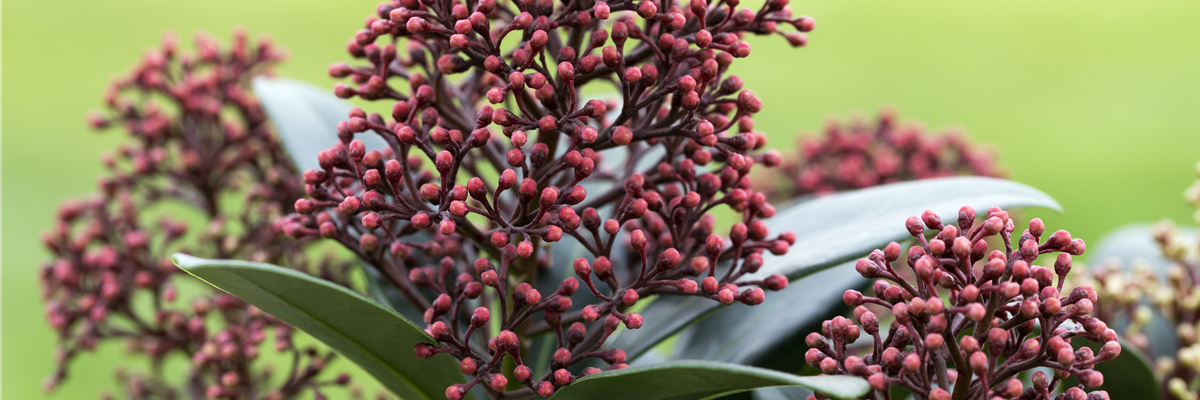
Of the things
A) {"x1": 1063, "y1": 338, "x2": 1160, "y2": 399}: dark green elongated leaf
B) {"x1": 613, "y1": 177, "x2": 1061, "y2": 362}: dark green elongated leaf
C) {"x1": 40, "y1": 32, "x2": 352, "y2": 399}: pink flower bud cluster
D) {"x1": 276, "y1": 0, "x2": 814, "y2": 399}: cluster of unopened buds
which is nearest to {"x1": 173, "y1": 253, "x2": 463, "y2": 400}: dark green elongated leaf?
{"x1": 276, "y1": 0, "x2": 814, "y2": 399}: cluster of unopened buds

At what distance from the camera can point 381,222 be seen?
647 mm

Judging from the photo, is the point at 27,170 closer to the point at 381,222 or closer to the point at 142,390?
the point at 142,390

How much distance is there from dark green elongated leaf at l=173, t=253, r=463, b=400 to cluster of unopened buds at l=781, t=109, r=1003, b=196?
2.54 feet

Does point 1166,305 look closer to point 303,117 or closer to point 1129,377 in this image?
point 1129,377

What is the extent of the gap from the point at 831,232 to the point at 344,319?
0.43m

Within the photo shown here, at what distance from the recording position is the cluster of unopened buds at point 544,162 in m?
0.63

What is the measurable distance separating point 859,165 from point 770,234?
1.79 ft

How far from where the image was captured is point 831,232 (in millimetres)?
764

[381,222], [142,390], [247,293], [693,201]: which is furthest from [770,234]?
[142,390]

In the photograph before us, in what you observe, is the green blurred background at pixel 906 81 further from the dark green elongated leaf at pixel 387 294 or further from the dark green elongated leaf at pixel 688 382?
the dark green elongated leaf at pixel 688 382

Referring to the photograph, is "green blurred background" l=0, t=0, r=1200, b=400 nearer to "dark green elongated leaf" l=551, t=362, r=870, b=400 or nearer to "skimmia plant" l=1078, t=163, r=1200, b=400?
"skimmia plant" l=1078, t=163, r=1200, b=400

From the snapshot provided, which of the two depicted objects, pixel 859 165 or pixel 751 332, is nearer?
pixel 751 332

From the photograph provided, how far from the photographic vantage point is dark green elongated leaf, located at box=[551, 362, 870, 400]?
48 centimetres

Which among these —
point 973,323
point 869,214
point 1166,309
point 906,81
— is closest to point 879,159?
point 1166,309
